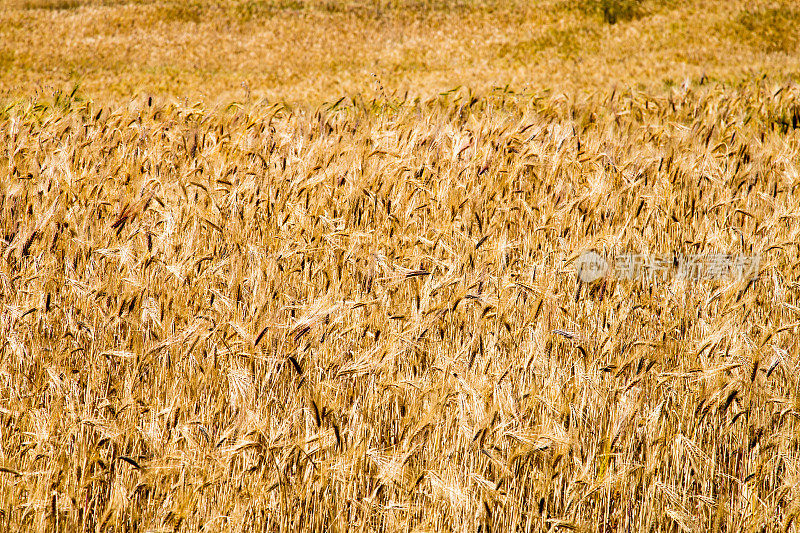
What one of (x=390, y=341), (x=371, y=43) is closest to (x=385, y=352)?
(x=390, y=341)

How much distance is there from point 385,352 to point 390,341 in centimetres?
4

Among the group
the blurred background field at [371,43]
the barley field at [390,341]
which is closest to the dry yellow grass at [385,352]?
the barley field at [390,341]

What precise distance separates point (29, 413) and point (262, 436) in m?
0.56

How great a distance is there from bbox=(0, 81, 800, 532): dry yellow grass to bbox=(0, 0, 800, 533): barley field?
0.01 metres

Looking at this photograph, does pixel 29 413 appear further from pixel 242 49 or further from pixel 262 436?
pixel 242 49

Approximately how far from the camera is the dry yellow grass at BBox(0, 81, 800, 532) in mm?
1437

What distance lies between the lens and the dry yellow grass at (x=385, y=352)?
1.44m

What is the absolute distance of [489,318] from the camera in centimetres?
203

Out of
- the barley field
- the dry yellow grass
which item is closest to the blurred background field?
the barley field

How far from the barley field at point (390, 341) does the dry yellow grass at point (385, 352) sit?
0.4 inches

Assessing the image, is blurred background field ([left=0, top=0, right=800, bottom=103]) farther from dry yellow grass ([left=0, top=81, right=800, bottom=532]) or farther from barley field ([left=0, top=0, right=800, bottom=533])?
dry yellow grass ([left=0, top=81, right=800, bottom=532])

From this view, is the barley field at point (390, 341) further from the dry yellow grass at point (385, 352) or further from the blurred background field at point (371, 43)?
the blurred background field at point (371, 43)

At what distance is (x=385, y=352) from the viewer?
180 cm

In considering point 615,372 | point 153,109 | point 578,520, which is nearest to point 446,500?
point 578,520
